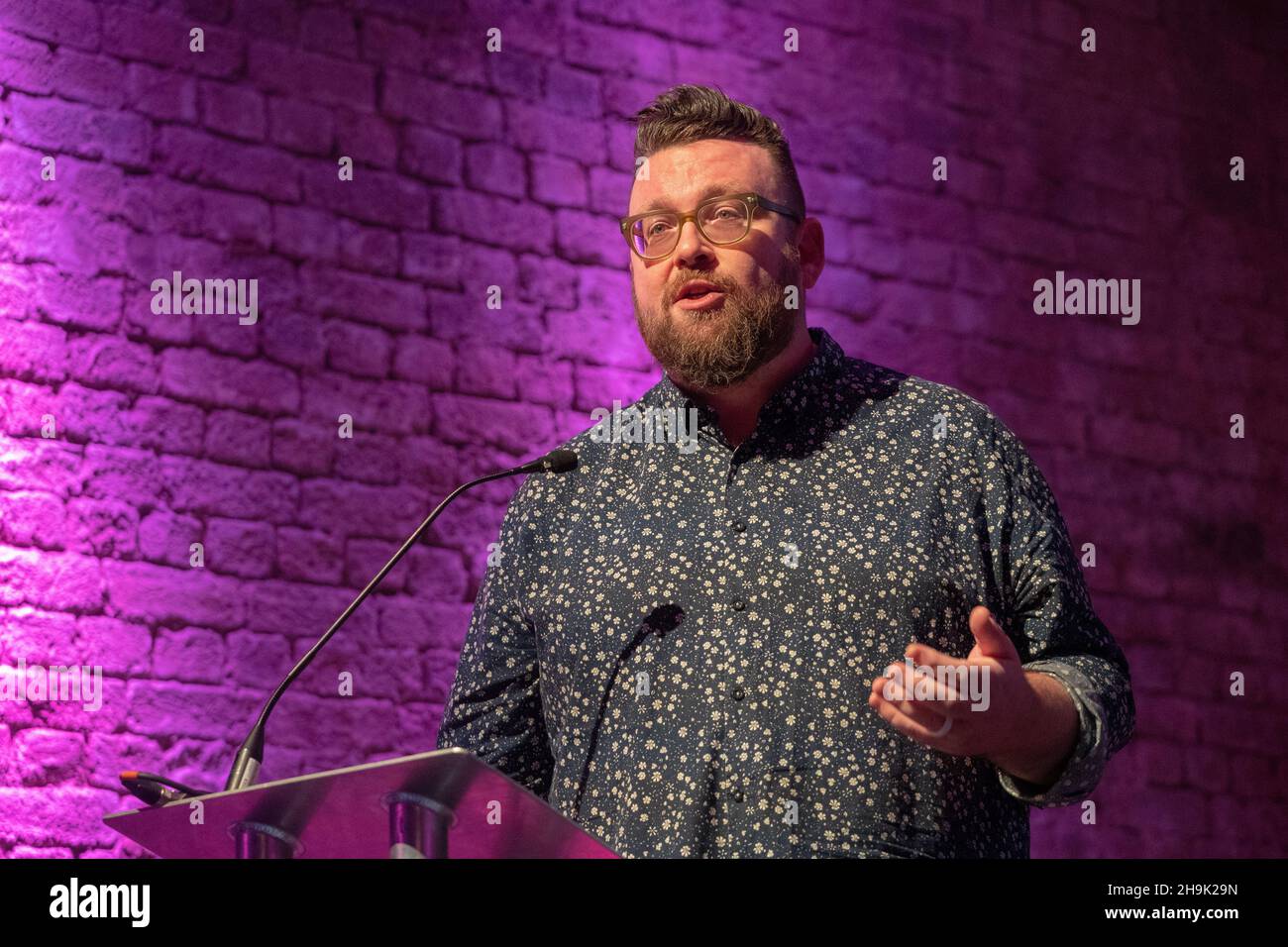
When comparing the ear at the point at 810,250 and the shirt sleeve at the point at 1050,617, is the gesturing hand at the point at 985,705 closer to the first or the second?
the shirt sleeve at the point at 1050,617

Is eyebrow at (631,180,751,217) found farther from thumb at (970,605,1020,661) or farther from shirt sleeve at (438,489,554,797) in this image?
thumb at (970,605,1020,661)

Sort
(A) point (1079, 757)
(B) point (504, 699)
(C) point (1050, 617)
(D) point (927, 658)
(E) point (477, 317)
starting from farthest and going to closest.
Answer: (E) point (477, 317)
(B) point (504, 699)
(C) point (1050, 617)
(A) point (1079, 757)
(D) point (927, 658)

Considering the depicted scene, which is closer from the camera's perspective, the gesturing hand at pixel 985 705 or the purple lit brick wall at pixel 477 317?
the gesturing hand at pixel 985 705

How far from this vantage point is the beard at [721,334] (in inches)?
83.9

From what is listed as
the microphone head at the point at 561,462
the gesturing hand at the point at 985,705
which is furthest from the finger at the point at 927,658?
the microphone head at the point at 561,462

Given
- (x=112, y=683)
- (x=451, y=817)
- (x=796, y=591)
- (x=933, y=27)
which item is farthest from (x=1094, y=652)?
(x=933, y=27)

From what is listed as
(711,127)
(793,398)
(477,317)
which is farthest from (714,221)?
Answer: (477,317)

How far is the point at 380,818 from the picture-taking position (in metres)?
1.37

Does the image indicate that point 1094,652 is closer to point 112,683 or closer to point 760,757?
point 760,757

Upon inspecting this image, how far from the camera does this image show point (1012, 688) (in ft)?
4.95

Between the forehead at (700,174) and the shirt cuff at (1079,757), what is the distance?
81cm

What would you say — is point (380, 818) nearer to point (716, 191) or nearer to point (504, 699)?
point (504, 699)

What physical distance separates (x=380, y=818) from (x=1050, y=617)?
2.89 feet

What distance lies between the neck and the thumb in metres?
0.72
